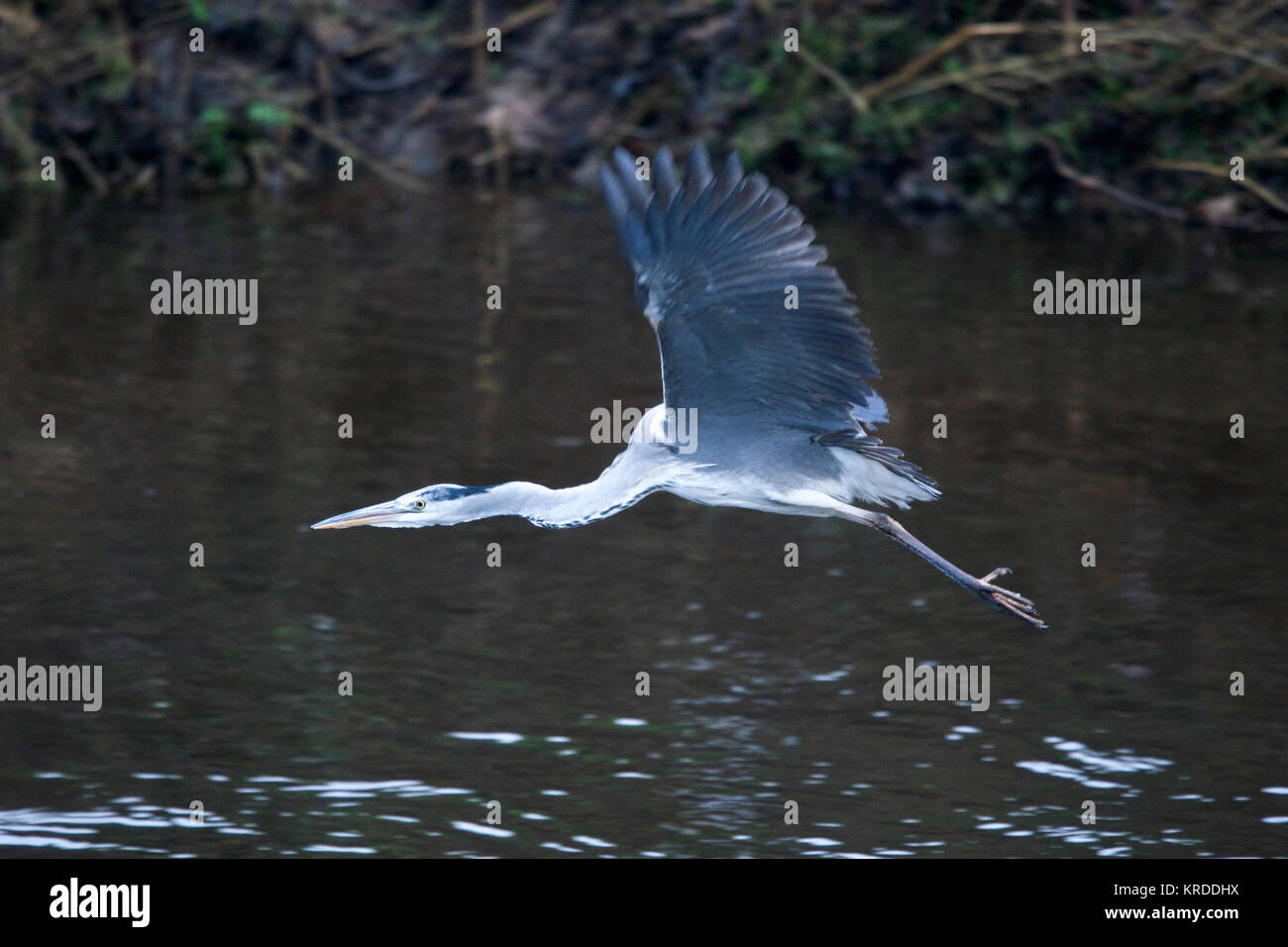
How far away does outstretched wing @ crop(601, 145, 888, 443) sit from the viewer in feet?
18.2

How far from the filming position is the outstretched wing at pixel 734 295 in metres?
5.56

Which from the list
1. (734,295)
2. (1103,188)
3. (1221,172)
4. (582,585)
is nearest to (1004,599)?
(734,295)

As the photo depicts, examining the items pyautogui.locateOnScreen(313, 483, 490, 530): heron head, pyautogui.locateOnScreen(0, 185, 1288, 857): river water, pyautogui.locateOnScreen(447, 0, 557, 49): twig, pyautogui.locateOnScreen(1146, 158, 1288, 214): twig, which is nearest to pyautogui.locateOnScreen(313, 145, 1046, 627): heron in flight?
pyautogui.locateOnScreen(313, 483, 490, 530): heron head

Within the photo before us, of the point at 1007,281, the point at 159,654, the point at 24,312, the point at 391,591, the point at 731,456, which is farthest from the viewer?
the point at 1007,281

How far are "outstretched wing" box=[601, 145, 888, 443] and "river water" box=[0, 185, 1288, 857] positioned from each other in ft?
5.24

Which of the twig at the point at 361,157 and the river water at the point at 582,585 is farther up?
the twig at the point at 361,157

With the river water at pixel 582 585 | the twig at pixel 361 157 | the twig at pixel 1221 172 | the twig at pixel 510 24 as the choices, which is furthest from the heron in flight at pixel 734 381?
the twig at pixel 510 24

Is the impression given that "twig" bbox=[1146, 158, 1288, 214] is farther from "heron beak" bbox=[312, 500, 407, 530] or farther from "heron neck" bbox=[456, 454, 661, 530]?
"heron beak" bbox=[312, 500, 407, 530]

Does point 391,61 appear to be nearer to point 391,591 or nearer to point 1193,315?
point 1193,315

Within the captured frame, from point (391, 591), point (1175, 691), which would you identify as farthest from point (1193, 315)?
point (391, 591)

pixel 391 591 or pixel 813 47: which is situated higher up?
pixel 813 47

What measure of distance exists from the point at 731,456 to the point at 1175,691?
2530 mm

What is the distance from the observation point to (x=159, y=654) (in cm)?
800

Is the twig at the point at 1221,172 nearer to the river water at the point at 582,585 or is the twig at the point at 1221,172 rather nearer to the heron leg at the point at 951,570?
the river water at the point at 582,585
